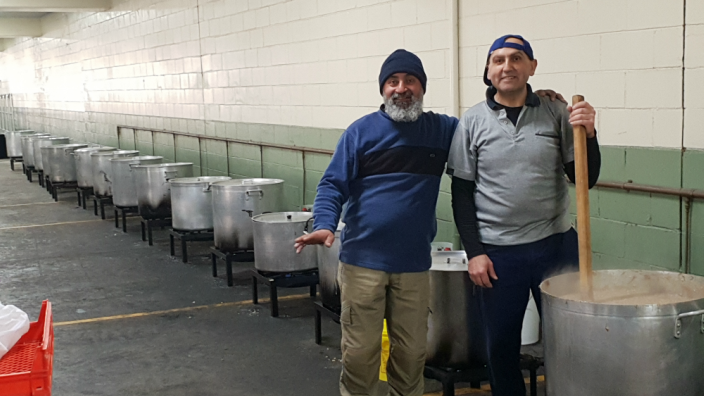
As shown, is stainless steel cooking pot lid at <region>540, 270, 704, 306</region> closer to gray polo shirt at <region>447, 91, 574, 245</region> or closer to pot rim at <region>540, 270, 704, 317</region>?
pot rim at <region>540, 270, 704, 317</region>

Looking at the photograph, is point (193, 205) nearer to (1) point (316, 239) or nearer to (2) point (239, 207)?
(2) point (239, 207)

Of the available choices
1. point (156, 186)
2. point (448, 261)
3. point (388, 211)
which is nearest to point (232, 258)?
point (156, 186)

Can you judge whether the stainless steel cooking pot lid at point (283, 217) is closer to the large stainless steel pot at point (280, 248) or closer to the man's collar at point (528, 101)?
the large stainless steel pot at point (280, 248)

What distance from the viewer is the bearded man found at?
288 cm

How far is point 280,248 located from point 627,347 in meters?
3.07

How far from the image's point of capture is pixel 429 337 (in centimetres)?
329

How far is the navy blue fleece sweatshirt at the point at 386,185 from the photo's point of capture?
2887 mm

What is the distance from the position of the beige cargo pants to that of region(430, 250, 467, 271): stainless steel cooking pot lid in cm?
30

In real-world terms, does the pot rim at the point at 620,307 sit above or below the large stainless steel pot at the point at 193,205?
above

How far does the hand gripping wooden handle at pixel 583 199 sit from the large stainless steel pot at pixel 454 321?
2.73 feet

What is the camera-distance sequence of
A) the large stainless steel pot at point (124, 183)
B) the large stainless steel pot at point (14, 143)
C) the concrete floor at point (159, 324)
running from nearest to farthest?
the concrete floor at point (159, 324) → the large stainless steel pot at point (124, 183) → the large stainless steel pot at point (14, 143)

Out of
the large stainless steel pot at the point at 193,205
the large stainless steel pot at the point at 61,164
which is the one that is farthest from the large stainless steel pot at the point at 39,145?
the large stainless steel pot at the point at 193,205

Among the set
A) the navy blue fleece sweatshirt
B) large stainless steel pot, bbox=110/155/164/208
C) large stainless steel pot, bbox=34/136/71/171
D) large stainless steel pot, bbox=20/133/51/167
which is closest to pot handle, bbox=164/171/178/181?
large stainless steel pot, bbox=110/155/164/208

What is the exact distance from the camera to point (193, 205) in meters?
6.44
